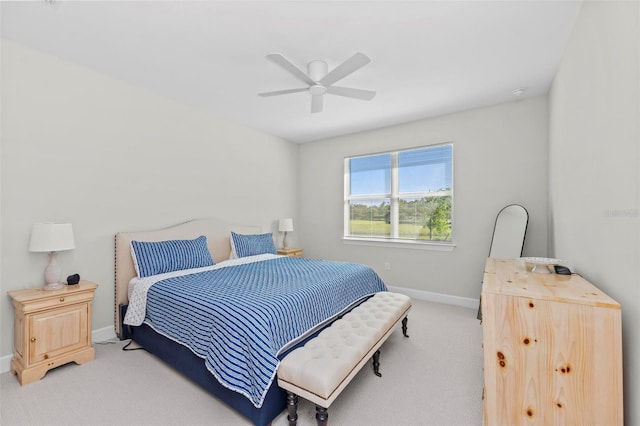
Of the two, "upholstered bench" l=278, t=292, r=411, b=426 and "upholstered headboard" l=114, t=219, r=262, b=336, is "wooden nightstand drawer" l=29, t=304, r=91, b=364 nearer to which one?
"upholstered headboard" l=114, t=219, r=262, b=336

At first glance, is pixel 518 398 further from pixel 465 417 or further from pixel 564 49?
pixel 564 49

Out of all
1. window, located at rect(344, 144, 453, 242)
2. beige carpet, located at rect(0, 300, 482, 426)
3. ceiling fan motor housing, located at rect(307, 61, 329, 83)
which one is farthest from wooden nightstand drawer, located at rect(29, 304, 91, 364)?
window, located at rect(344, 144, 453, 242)

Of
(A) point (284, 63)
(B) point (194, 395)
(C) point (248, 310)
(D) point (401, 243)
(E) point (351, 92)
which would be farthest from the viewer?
(D) point (401, 243)

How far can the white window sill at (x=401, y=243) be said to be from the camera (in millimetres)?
4007

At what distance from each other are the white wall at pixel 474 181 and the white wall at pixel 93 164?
2.55 m

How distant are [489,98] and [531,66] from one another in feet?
2.44

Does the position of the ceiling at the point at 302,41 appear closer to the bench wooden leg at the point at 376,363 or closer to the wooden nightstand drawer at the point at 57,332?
the wooden nightstand drawer at the point at 57,332

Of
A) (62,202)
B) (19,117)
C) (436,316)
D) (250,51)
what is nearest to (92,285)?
(62,202)

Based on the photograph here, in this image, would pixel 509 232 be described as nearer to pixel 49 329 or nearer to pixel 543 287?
pixel 543 287

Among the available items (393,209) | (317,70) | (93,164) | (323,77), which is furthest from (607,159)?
(93,164)

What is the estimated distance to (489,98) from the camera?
11.3 ft

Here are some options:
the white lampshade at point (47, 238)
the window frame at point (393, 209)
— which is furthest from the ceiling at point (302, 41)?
the white lampshade at point (47, 238)

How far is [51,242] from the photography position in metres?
2.26

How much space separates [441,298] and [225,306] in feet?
10.6
